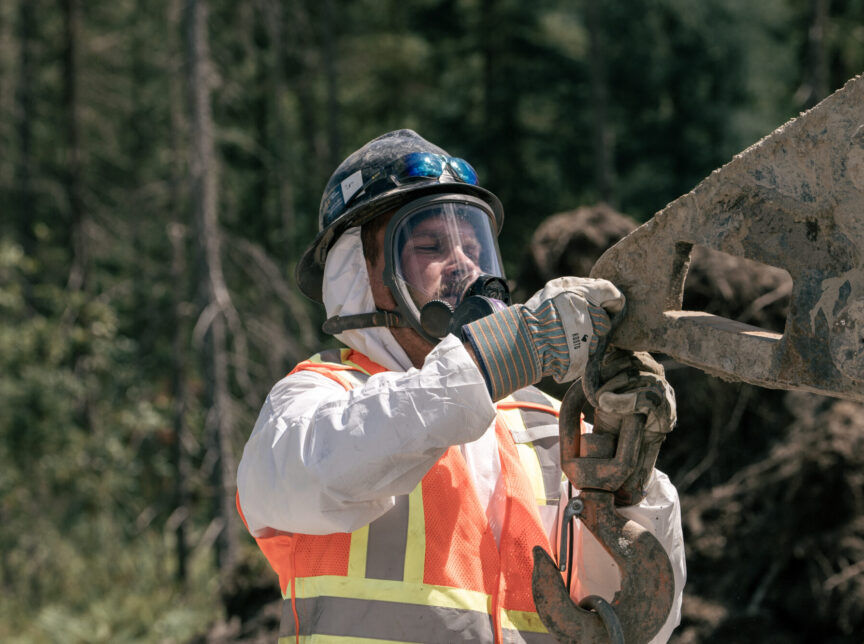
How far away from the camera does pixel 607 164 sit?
15289 millimetres

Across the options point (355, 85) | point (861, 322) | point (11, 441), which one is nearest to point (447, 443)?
point (861, 322)

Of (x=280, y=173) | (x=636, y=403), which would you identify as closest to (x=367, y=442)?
(x=636, y=403)

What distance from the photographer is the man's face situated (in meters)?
2.75

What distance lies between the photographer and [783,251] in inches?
85.5

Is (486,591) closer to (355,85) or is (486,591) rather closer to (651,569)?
(651,569)

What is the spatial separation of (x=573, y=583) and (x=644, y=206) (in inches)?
591

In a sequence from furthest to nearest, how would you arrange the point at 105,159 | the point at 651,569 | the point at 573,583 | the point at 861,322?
1. the point at 105,159
2. the point at 573,583
3. the point at 651,569
4. the point at 861,322

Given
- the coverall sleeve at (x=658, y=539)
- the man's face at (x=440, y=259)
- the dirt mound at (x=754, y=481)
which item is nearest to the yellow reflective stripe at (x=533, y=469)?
the coverall sleeve at (x=658, y=539)

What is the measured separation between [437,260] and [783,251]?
3.25 ft

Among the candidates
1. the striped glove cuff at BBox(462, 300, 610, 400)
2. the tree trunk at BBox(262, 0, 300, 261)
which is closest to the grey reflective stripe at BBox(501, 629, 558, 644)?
the striped glove cuff at BBox(462, 300, 610, 400)

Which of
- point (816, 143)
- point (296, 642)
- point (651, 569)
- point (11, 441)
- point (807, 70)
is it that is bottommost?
point (11, 441)

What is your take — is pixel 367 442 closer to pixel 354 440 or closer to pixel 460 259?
pixel 354 440

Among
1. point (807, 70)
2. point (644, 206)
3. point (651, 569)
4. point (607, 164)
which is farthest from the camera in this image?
point (644, 206)

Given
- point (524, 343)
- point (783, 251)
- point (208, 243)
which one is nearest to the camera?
point (783, 251)
